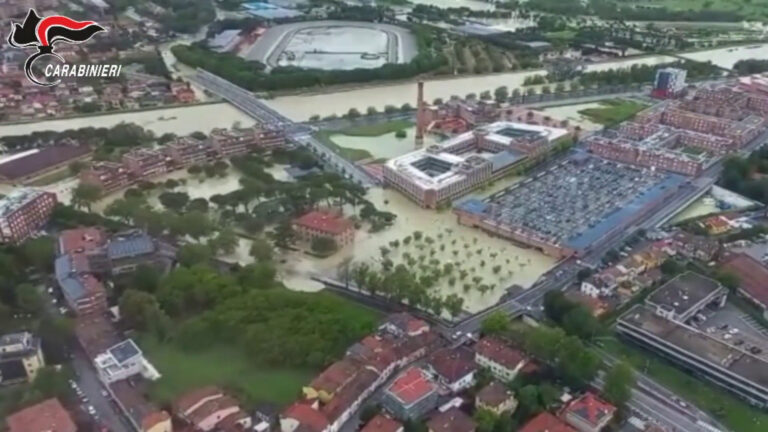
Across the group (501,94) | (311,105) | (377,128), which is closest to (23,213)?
(377,128)

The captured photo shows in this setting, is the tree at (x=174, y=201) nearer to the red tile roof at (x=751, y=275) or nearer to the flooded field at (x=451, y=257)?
the flooded field at (x=451, y=257)

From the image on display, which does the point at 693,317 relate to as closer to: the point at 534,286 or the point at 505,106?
the point at 534,286

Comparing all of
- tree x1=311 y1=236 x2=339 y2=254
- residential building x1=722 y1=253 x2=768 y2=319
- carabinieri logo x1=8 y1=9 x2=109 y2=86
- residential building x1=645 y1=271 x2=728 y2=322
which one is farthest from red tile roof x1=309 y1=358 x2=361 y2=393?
carabinieri logo x1=8 y1=9 x2=109 y2=86

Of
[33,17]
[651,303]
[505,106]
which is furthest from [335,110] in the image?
[651,303]

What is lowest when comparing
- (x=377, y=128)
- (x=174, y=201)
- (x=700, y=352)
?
(x=700, y=352)

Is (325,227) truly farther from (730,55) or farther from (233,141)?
(730,55)

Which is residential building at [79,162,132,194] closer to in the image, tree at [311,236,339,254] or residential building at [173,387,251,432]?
tree at [311,236,339,254]
